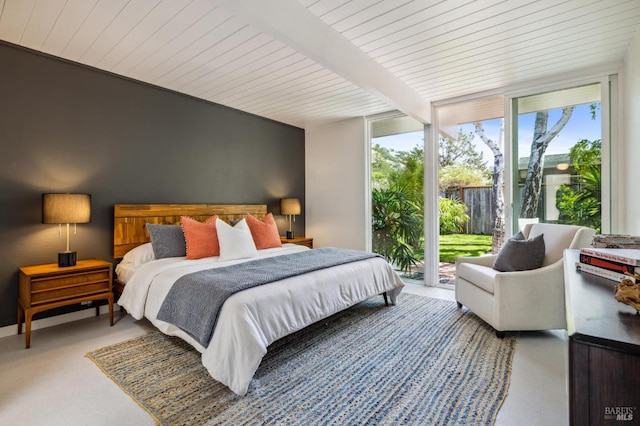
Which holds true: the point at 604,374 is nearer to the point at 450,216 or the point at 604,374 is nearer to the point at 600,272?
the point at 600,272

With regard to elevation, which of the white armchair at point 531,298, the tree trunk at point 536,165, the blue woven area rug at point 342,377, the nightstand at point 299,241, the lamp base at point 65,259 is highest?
the tree trunk at point 536,165

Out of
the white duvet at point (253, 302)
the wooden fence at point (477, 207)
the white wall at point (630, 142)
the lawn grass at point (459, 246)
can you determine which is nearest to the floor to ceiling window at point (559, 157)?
the white wall at point (630, 142)

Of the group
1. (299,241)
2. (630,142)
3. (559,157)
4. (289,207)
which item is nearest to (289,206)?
(289,207)

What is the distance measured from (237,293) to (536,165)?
3.63 metres

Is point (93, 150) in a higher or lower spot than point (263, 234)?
higher

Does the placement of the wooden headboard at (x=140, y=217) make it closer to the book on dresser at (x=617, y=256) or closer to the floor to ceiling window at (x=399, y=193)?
the floor to ceiling window at (x=399, y=193)

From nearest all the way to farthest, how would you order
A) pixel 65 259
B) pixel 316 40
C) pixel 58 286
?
1. pixel 316 40
2. pixel 58 286
3. pixel 65 259

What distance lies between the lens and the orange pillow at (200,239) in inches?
127

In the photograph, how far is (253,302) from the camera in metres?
2.10

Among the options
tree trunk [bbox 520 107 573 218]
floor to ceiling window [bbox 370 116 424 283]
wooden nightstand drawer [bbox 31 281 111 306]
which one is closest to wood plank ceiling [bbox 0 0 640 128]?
tree trunk [bbox 520 107 573 218]

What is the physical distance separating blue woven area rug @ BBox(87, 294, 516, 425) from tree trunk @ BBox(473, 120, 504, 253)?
5.20ft

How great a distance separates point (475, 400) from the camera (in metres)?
1.85

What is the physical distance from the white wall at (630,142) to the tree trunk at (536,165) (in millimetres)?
618

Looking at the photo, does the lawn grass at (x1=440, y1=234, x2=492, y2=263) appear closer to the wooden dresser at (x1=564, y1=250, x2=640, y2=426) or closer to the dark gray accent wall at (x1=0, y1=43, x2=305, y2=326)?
the dark gray accent wall at (x1=0, y1=43, x2=305, y2=326)
